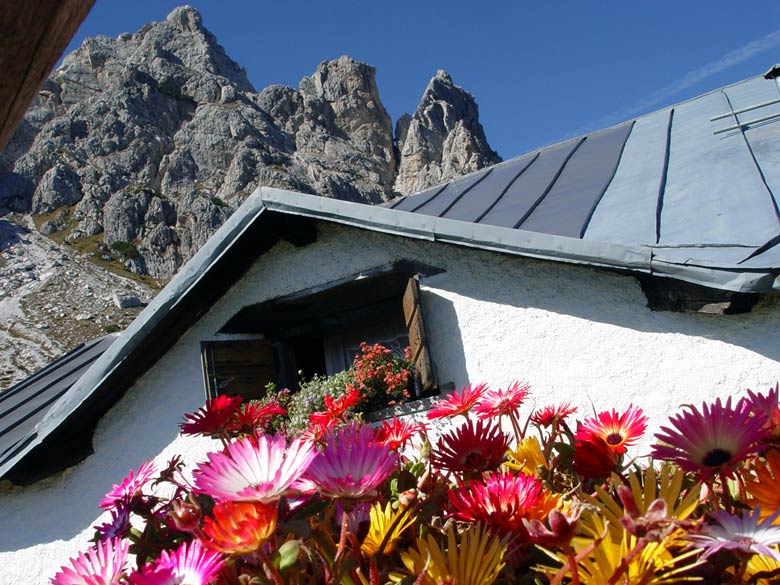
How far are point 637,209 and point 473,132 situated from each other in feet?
261

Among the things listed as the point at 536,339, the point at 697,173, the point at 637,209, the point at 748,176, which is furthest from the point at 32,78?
the point at 697,173

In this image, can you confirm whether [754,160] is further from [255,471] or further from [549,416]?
[255,471]

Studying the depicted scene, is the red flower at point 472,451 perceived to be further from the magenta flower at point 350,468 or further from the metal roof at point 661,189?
the metal roof at point 661,189

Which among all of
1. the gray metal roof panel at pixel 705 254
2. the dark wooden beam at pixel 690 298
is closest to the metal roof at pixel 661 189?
the gray metal roof panel at pixel 705 254

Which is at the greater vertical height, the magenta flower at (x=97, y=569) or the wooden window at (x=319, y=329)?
the wooden window at (x=319, y=329)

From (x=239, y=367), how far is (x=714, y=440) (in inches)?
185

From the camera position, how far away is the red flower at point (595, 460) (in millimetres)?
966

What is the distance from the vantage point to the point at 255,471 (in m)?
0.76

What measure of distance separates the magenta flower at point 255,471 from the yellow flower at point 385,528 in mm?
154

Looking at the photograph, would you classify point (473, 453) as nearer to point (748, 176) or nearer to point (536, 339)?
point (536, 339)

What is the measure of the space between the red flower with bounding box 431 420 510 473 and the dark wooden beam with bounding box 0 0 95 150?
2.57ft

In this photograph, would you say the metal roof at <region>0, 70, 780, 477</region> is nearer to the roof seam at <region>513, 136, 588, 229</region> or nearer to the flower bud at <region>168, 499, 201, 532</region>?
the roof seam at <region>513, 136, 588, 229</region>

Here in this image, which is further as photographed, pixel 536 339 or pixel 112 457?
pixel 112 457

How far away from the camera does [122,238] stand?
2379 inches
